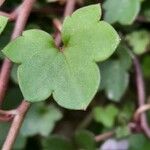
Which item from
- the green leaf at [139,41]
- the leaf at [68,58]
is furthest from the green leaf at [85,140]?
the leaf at [68,58]

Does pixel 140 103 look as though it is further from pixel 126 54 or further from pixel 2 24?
pixel 2 24

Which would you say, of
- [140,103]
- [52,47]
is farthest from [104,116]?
[52,47]

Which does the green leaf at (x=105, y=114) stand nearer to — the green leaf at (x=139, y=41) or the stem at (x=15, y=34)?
the green leaf at (x=139, y=41)

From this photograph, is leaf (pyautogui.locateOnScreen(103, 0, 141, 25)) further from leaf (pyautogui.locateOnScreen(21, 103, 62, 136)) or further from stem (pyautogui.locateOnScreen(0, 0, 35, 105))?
leaf (pyautogui.locateOnScreen(21, 103, 62, 136))

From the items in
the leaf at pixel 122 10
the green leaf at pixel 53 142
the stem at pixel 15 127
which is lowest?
the green leaf at pixel 53 142

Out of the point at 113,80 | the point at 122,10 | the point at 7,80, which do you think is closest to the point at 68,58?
the point at 7,80

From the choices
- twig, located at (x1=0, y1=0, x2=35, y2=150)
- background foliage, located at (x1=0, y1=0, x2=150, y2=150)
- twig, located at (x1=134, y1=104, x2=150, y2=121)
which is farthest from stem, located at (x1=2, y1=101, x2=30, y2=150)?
twig, located at (x1=134, y1=104, x2=150, y2=121)

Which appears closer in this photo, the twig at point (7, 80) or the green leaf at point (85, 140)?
the twig at point (7, 80)
